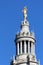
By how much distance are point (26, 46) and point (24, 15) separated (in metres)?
8.10

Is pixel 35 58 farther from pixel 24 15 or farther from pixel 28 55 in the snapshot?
pixel 24 15

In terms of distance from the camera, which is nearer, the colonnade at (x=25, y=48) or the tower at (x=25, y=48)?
the tower at (x=25, y=48)

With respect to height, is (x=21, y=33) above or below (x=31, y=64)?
above

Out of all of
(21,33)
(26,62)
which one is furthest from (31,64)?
(21,33)

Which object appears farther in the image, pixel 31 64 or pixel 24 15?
pixel 24 15

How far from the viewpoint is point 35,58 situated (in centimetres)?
10606

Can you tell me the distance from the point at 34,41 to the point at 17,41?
367cm

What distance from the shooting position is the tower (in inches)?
4141

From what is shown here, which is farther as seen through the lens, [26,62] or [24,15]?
[24,15]

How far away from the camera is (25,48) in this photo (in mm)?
106375

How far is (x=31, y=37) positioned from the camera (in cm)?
10806

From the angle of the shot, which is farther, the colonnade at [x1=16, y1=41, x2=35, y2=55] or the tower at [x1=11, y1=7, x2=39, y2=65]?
the colonnade at [x1=16, y1=41, x2=35, y2=55]

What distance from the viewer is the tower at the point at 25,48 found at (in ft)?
345

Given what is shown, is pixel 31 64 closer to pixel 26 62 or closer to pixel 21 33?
pixel 26 62
